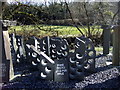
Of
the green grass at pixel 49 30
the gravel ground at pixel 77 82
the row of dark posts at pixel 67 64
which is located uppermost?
the green grass at pixel 49 30

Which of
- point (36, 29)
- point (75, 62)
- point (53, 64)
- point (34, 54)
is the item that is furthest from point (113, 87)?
point (36, 29)

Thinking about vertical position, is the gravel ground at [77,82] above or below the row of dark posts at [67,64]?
below

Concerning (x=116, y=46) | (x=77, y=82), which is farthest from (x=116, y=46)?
(x=77, y=82)

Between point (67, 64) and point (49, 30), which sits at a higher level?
point (49, 30)

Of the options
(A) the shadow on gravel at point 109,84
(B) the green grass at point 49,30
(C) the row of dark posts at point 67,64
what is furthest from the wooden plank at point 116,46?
(B) the green grass at point 49,30

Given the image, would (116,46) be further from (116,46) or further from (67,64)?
(67,64)

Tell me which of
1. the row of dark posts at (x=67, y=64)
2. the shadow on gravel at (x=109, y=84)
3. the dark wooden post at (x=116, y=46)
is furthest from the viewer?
the dark wooden post at (x=116, y=46)

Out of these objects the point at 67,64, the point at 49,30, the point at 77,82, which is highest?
the point at 49,30

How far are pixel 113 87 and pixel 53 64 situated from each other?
97 cm

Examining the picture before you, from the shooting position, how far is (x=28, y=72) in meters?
3.28

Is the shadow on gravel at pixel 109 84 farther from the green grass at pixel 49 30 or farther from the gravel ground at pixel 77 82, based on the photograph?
the green grass at pixel 49 30

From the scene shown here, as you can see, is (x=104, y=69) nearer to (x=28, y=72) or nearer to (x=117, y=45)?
(x=117, y=45)

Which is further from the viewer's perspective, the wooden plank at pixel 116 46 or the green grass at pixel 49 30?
the green grass at pixel 49 30

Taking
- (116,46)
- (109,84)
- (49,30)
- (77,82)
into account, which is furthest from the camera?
(49,30)
